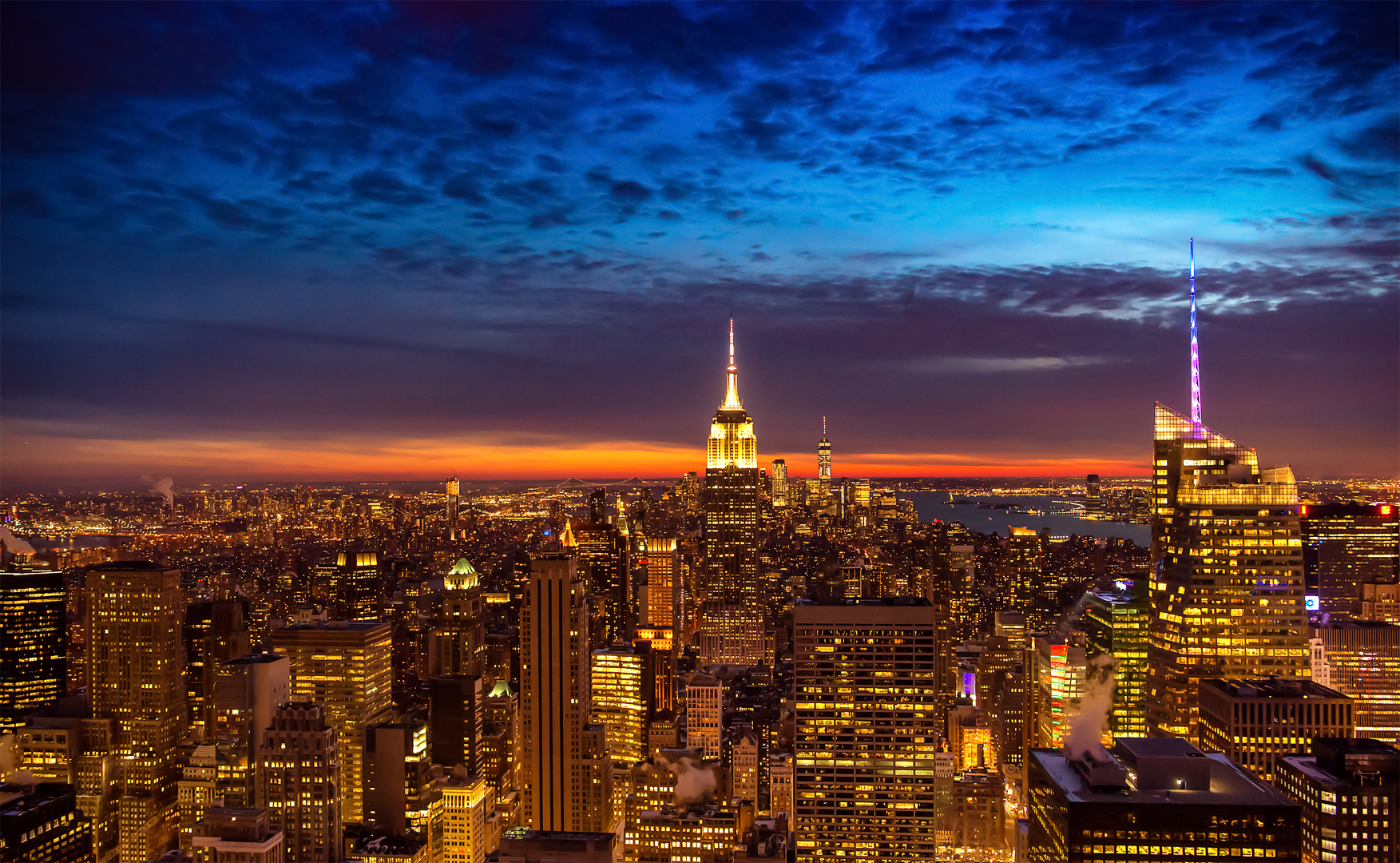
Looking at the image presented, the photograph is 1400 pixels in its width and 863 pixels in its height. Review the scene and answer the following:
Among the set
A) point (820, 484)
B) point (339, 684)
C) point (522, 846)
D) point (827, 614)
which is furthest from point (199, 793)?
point (820, 484)

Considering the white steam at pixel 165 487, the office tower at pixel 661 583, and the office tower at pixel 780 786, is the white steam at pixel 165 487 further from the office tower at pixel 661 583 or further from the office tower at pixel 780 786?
the office tower at pixel 661 583

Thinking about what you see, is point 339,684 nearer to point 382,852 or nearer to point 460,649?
point 460,649

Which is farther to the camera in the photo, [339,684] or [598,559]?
[598,559]

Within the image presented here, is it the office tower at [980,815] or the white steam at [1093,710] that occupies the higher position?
the white steam at [1093,710]

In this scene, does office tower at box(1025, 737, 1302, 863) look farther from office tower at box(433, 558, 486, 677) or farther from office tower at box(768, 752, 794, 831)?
office tower at box(433, 558, 486, 677)

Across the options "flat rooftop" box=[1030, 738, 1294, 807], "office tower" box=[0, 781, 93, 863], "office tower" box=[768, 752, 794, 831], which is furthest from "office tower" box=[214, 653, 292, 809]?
"flat rooftop" box=[1030, 738, 1294, 807]

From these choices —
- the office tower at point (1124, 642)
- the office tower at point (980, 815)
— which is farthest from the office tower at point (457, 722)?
the office tower at point (1124, 642)
